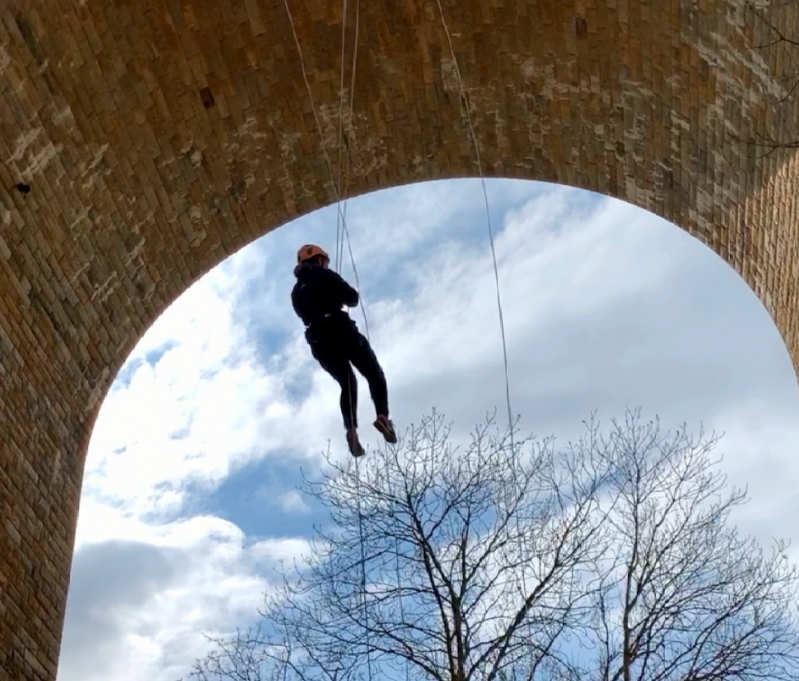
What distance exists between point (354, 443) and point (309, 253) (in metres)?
1.07

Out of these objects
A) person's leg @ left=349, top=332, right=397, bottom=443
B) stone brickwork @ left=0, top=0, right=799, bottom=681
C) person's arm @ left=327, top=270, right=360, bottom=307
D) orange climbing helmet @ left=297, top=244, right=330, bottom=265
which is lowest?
person's leg @ left=349, top=332, right=397, bottom=443

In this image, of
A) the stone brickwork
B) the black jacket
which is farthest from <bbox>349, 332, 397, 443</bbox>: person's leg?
the stone brickwork

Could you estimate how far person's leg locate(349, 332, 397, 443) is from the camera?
537 cm

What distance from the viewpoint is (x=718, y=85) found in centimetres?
566

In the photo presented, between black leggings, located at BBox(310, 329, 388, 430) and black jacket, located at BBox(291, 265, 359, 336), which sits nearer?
black jacket, located at BBox(291, 265, 359, 336)

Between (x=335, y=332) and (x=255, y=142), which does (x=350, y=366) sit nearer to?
(x=335, y=332)

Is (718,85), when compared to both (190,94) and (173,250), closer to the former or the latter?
(190,94)

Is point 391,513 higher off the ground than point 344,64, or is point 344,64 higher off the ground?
point 344,64

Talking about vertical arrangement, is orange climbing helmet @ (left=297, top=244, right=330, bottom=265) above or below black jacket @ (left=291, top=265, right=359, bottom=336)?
above

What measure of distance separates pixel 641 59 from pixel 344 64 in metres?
1.89

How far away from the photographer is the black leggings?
538 cm

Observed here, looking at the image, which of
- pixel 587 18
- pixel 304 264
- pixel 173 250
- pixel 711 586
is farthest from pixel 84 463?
pixel 711 586

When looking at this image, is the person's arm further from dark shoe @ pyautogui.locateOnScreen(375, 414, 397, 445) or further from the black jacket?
dark shoe @ pyautogui.locateOnScreen(375, 414, 397, 445)

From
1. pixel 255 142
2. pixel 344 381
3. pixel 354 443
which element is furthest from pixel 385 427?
pixel 255 142
